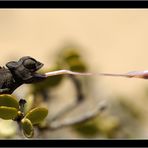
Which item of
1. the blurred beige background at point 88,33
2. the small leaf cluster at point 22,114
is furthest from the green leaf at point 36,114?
the blurred beige background at point 88,33

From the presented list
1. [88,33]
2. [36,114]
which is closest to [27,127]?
[36,114]

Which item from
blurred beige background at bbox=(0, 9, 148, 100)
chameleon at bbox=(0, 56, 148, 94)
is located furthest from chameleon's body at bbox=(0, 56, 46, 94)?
blurred beige background at bbox=(0, 9, 148, 100)

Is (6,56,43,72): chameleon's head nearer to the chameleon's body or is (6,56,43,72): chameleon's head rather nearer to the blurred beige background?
the chameleon's body

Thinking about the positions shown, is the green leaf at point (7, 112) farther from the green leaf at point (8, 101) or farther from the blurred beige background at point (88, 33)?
the blurred beige background at point (88, 33)

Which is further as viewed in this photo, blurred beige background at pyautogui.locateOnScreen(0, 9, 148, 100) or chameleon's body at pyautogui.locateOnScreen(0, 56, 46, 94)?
blurred beige background at pyautogui.locateOnScreen(0, 9, 148, 100)

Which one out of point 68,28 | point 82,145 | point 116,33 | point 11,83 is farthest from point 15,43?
point 11,83

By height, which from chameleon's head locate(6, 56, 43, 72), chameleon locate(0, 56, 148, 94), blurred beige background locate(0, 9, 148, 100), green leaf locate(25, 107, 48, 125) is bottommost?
blurred beige background locate(0, 9, 148, 100)

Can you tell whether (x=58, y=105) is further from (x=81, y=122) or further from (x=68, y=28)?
(x=68, y=28)
